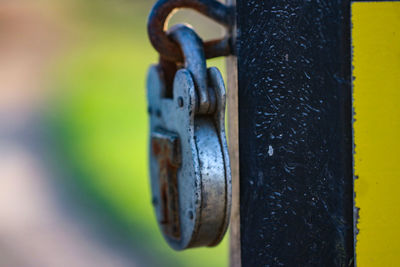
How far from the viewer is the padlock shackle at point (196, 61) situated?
72 cm

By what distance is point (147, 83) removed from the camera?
979 mm

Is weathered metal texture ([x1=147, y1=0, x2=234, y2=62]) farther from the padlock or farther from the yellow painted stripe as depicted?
the yellow painted stripe

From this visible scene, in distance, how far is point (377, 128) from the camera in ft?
2.08

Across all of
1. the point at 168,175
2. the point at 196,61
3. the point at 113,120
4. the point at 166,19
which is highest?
the point at 113,120

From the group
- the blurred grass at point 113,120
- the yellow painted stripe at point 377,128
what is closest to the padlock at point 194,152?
the yellow painted stripe at point 377,128

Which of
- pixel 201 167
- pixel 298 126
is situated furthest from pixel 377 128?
pixel 201 167

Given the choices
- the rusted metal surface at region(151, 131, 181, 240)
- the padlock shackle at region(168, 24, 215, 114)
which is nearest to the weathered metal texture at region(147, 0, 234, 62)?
the padlock shackle at region(168, 24, 215, 114)

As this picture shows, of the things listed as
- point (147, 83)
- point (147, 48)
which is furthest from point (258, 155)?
point (147, 48)

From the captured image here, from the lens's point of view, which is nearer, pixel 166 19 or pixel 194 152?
pixel 194 152

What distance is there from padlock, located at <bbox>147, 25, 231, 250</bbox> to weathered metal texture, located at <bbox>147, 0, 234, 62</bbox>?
0.08ft

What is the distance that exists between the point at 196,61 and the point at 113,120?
5.77 meters

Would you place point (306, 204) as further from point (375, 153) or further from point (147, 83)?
point (147, 83)

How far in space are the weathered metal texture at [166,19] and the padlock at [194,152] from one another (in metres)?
0.02

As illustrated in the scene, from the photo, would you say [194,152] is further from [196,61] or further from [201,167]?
[196,61]
